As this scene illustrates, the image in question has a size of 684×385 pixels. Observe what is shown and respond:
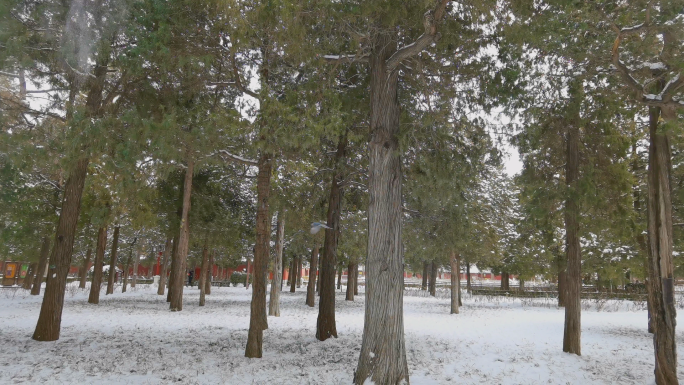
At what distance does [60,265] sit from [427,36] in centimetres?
832

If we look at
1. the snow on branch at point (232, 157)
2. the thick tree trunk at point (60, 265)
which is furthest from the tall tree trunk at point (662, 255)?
the thick tree trunk at point (60, 265)

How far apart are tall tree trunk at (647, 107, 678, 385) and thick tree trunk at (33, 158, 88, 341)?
10.7m

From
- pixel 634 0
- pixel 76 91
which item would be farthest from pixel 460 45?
pixel 76 91

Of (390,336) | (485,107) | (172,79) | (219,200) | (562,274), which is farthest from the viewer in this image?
(562,274)

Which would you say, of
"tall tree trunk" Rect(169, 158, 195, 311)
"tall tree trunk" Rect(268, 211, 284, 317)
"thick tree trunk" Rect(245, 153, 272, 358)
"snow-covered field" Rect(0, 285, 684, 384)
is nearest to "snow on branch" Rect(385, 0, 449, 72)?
"thick tree trunk" Rect(245, 153, 272, 358)

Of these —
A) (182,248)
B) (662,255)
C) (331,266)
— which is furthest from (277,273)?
(662,255)

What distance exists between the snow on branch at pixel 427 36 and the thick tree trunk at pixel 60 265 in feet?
21.4

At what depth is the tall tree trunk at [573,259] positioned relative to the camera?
8859mm

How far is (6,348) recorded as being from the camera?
7438mm

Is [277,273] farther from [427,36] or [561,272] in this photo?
[561,272]

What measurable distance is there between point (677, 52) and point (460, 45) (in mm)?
3446

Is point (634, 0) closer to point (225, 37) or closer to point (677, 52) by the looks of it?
point (677, 52)

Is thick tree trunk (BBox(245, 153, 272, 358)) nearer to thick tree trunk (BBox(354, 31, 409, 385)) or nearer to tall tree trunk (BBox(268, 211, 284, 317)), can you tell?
thick tree trunk (BBox(354, 31, 409, 385))

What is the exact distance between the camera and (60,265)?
8.34 metres
